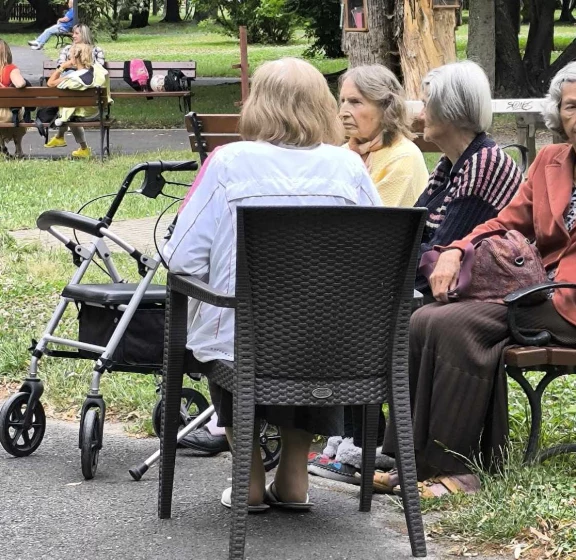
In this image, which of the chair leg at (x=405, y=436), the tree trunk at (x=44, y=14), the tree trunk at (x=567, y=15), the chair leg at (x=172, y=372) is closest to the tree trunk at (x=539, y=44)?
the chair leg at (x=172, y=372)

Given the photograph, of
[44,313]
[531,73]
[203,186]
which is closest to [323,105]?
[203,186]

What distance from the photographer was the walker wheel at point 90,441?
488cm

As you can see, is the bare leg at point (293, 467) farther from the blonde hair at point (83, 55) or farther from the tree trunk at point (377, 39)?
the blonde hair at point (83, 55)

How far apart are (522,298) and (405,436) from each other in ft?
3.14

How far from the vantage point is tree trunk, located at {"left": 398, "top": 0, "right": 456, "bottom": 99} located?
11.8 meters

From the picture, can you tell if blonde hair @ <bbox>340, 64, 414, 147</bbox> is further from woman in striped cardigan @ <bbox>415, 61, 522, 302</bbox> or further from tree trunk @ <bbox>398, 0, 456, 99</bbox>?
tree trunk @ <bbox>398, 0, 456, 99</bbox>

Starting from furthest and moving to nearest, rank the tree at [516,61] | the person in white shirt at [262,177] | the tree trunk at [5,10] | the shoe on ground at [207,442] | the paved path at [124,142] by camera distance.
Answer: the tree trunk at [5,10] → the tree at [516,61] → the paved path at [124,142] → the shoe on ground at [207,442] → the person in white shirt at [262,177]

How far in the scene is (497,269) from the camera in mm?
4840

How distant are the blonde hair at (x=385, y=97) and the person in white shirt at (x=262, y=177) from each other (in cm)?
140

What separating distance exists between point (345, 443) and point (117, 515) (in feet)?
3.35

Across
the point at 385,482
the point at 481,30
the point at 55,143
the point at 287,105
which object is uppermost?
the point at 287,105

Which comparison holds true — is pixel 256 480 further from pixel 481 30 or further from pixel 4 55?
pixel 481 30

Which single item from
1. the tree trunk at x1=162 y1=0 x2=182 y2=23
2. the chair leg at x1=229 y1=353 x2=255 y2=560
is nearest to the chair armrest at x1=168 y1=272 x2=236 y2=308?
the chair leg at x1=229 y1=353 x2=255 y2=560

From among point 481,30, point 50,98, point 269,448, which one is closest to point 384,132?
point 269,448
